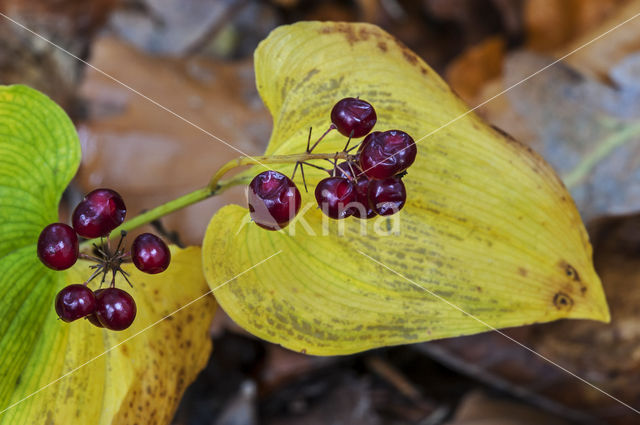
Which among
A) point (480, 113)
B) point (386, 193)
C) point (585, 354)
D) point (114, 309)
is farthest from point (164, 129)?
point (585, 354)

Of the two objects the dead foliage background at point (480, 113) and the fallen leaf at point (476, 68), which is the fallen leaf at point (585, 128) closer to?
the dead foliage background at point (480, 113)

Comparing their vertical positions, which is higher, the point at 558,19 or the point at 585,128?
the point at 558,19

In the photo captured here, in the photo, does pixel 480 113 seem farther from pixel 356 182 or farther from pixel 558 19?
pixel 356 182

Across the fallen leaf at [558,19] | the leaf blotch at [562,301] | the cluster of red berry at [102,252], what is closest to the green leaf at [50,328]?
the cluster of red berry at [102,252]

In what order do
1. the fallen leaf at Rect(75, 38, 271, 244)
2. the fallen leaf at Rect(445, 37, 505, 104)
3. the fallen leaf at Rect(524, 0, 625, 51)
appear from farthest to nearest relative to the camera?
1. the fallen leaf at Rect(445, 37, 505, 104)
2. the fallen leaf at Rect(524, 0, 625, 51)
3. the fallen leaf at Rect(75, 38, 271, 244)

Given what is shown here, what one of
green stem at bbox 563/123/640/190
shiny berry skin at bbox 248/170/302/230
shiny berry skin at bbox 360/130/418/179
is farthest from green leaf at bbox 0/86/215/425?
green stem at bbox 563/123/640/190

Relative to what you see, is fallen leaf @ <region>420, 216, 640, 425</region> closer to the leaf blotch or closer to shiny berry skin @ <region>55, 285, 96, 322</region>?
the leaf blotch
